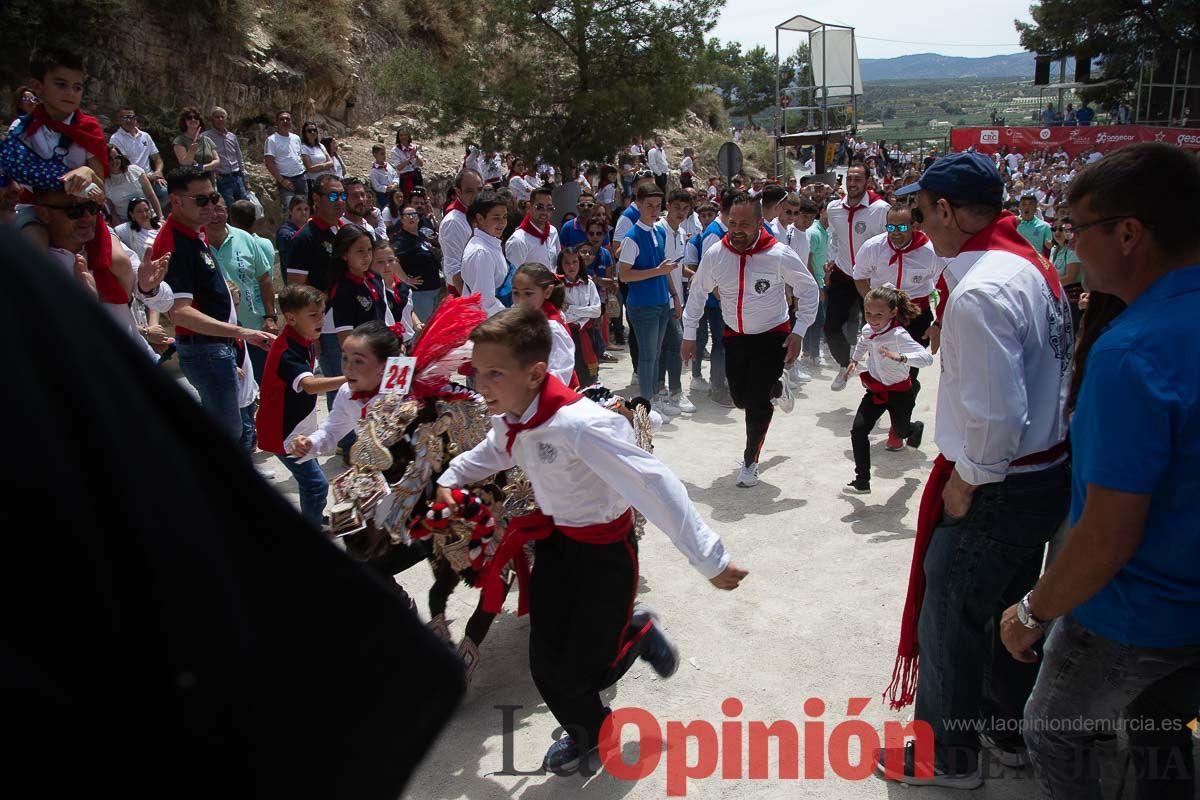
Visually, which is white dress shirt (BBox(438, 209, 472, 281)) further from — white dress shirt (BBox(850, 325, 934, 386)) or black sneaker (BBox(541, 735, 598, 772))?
black sneaker (BBox(541, 735, 598, 772))

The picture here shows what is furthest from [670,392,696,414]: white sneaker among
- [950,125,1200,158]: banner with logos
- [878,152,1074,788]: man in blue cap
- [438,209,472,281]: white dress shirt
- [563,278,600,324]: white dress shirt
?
[950,125,1200,158]: banner with logos

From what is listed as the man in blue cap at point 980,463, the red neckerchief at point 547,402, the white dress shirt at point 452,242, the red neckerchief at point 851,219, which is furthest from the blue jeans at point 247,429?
the red neckerchief at point 851,219

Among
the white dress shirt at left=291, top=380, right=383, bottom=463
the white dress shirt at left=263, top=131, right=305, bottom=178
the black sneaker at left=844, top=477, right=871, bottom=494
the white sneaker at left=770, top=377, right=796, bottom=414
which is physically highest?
the white dress shirt at left=263, top=131, right=305, bottom=178

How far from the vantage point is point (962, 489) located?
9.70ft

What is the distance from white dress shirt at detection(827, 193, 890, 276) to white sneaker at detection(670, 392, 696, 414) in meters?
2.18

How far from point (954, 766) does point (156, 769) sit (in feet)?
10.9

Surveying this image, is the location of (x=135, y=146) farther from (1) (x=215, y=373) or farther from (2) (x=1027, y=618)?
(2) (x=1027, y=618)

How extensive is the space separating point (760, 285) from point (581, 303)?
76.7 inches

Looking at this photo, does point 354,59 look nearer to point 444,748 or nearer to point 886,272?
point 886,272

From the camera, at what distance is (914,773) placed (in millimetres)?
3389

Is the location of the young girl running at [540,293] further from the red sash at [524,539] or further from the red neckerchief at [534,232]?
the red neckerchief at [534,232]

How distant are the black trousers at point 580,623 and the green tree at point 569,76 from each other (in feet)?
56.0

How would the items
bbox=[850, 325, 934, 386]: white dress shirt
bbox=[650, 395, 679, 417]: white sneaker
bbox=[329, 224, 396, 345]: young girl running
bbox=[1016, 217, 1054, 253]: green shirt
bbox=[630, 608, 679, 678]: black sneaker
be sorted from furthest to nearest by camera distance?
bbox=[1016, 217, 1054, 253]: green shirt → bbox=[650, 395, 679, 417]: white sneaker → bbox=[850, 325, 934, 386]: white dress shirt → bbox=[329, 224, 396, 345]: young girl running → bbox=[630, 608, 679, 678]: black sneaker

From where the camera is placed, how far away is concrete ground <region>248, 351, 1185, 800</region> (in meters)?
3.57
